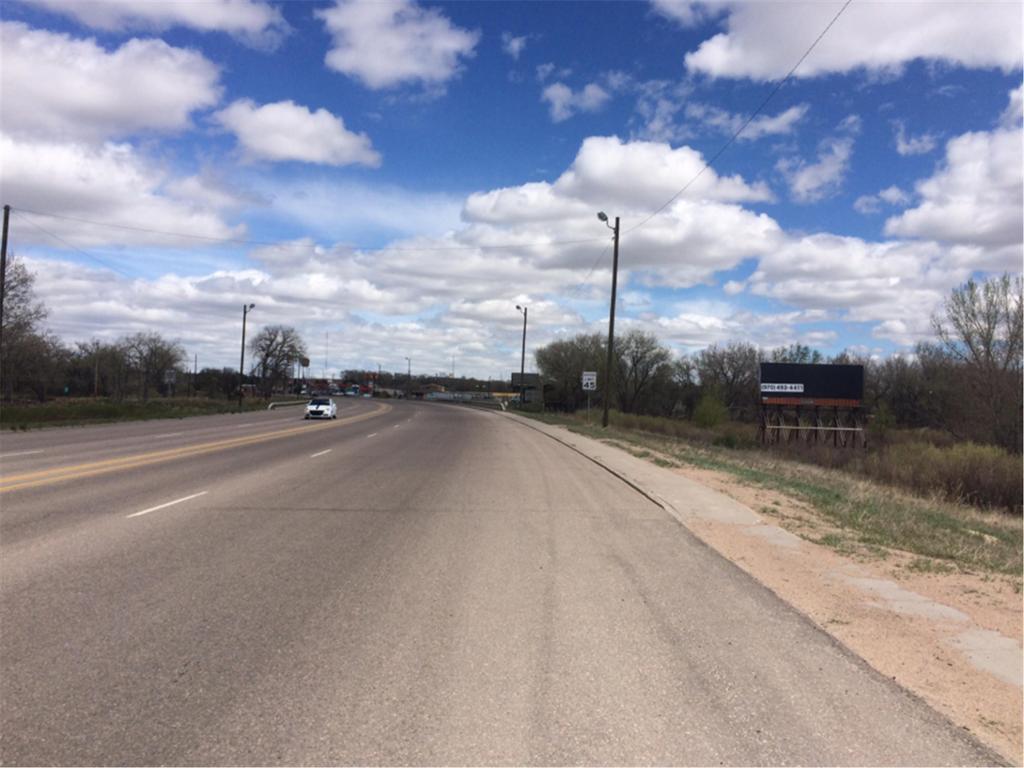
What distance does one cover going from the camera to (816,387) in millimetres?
55406

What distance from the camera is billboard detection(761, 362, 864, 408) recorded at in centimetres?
5522

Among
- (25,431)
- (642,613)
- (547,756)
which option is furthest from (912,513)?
(25,431)

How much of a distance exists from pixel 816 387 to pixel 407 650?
54970 millimetres

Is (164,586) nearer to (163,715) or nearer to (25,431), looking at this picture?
(163,715)

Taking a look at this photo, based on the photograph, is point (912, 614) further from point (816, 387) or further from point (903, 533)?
point (816, 387)

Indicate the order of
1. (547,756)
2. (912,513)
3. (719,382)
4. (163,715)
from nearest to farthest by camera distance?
1. (547,756)
2. (163,715)
3. (912,513)
4. (719,382)

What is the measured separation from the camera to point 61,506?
11195 millimetres

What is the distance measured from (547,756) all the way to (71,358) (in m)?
129

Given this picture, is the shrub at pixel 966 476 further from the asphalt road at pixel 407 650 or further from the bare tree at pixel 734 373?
the bare tree at pixel 734 373

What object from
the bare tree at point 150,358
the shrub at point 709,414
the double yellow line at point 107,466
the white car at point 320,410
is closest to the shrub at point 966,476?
the double yellow line at point 107,466

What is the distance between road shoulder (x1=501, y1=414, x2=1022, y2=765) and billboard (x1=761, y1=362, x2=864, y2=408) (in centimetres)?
4513

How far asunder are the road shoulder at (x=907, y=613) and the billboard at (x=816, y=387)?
148ft

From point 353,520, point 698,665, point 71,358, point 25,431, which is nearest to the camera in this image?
point 698,665

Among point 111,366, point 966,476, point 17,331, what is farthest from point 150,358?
point 966,476
